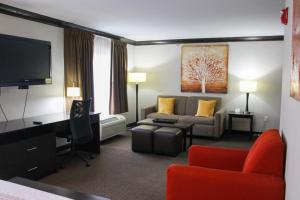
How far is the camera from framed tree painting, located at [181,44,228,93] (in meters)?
6.50

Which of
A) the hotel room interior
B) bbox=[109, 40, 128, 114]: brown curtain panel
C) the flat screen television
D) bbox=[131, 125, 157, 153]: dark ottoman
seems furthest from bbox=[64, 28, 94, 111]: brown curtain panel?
bbox=[131, 125, 157, 153]: dark ottoman

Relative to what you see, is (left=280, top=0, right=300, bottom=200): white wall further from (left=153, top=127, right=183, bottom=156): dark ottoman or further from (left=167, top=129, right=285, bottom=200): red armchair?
(left=153, top=127, right=183, bottom=156): dark ottoman

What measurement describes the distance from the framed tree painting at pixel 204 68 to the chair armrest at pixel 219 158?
3984mm

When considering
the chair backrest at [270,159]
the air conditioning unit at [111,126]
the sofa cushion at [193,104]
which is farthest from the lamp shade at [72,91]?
the chair backrest at [270,159]

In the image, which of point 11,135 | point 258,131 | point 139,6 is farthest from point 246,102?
point 11,135

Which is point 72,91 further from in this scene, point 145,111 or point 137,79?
point 137,79

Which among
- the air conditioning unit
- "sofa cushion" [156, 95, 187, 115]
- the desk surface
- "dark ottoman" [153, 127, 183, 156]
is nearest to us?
the desk surface

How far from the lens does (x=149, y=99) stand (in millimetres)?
7340

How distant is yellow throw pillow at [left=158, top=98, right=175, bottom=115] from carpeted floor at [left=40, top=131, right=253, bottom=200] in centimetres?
173

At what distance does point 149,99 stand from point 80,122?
3.47 meters

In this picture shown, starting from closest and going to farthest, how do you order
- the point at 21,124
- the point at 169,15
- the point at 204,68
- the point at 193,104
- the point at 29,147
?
1. the point at 29,147
2. the point at 21,124
3. the point at 169,15
4. the point at 193,104
5. the point at 204,68

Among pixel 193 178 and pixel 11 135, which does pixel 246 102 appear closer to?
pixel 193 178

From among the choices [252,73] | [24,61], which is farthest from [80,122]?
[252,73]

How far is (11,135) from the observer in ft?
10.1
